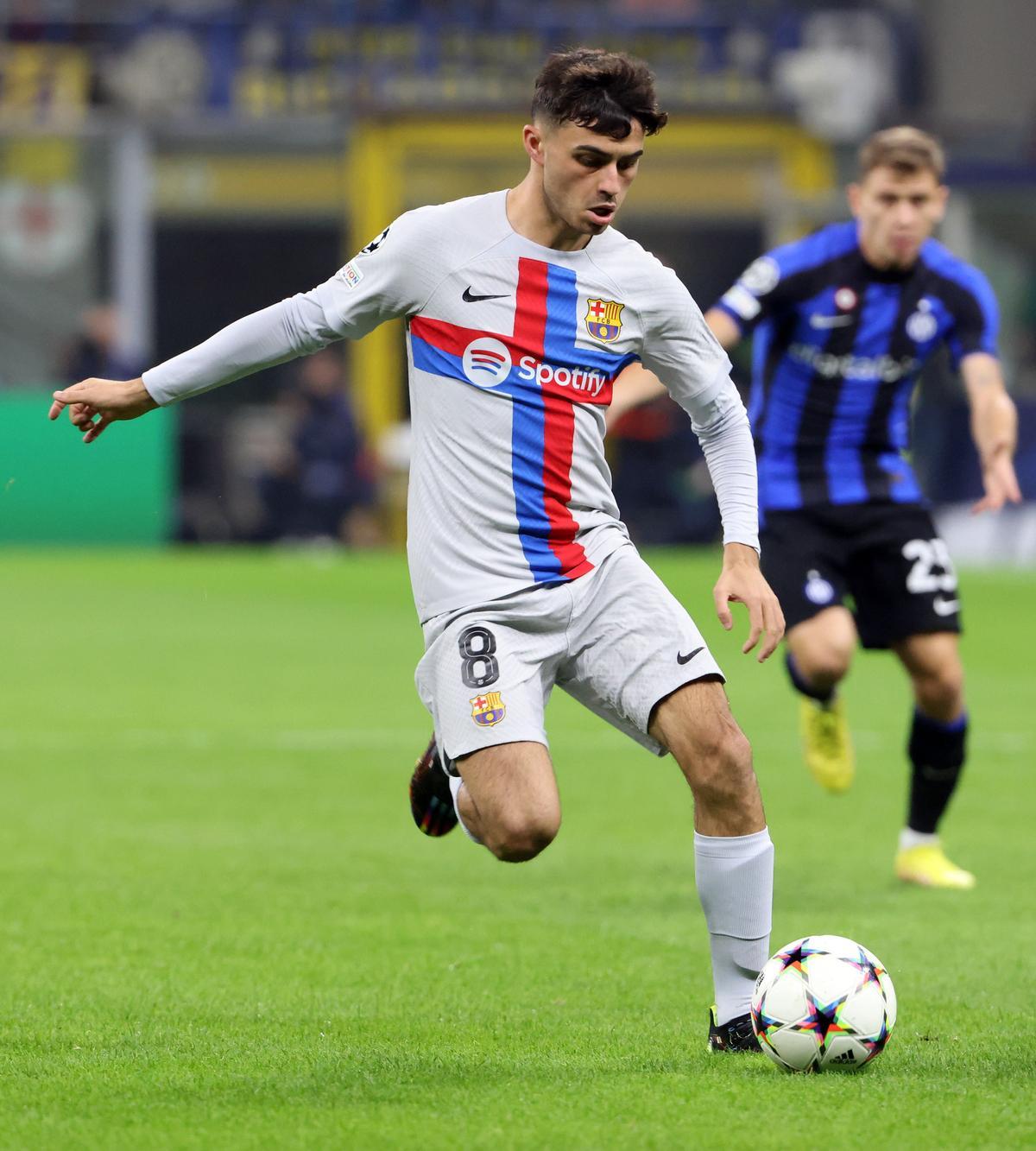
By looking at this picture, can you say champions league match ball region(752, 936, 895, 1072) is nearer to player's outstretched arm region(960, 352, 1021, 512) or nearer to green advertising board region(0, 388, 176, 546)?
player's outstretched arm region(960, 352, 1021, 512)

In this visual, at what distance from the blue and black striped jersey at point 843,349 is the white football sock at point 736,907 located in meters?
3.01

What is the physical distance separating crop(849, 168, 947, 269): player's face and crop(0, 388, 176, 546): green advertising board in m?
16.8

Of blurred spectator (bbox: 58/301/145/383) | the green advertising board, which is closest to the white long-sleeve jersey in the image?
blurred spectator (bbox: 58/301/145/383)

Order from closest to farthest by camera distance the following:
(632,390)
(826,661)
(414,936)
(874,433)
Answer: (632,390)
(414,936)
(826,661)
(874,433)

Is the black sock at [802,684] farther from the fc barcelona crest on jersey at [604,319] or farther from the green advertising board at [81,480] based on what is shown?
the green advertising board at [81,480]

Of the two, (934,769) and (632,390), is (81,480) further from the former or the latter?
(632,390)

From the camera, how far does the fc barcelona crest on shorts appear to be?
16.2ft

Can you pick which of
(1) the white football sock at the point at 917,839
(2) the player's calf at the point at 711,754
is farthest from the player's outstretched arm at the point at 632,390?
(1) the white football sock at the point at 917,839

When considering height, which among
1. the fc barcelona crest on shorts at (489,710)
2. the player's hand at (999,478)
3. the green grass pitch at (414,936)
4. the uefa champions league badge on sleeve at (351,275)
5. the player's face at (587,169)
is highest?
the player's face at (587,169)

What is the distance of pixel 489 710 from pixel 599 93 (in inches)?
53.7

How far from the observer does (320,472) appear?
78.7ft

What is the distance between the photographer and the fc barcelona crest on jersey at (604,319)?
5.02 metres

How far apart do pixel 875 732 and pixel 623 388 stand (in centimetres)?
572

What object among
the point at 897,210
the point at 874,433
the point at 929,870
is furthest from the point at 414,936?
the point at 897,210
